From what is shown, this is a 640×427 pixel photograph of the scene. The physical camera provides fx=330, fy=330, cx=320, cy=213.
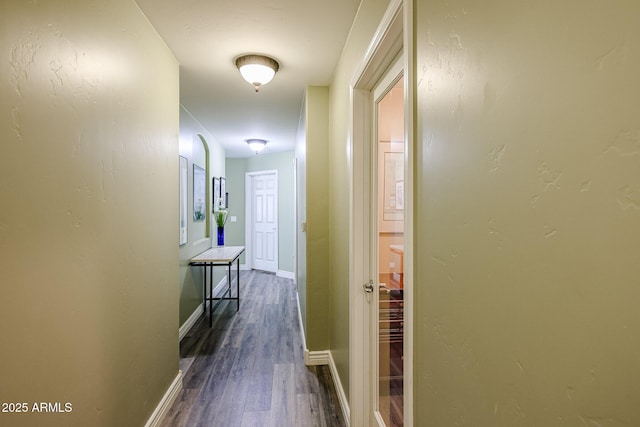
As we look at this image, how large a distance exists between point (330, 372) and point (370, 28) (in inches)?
100

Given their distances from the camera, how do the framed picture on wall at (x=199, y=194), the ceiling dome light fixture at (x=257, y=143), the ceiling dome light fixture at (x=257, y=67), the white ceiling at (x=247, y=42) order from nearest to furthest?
the white ceiling at (x=247, y=42), the ceiling dome light fixture at (x=257, y=67), the framed picture on wall at (x=199, y=194), the ceiling dome light fixture at (x=257, y=143)

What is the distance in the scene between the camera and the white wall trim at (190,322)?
3.54 meters

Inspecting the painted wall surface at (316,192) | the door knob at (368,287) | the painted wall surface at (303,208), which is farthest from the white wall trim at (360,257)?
the painted wall surface at (303,208)

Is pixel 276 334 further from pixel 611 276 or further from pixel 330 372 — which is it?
pixel 611 276

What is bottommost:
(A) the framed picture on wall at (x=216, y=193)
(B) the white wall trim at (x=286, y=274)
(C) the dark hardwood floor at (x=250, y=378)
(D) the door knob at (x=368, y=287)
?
(C) the dark hardwood floor at (x=250, y=378)

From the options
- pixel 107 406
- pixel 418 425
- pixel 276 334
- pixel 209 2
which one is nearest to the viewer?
pixel 418 425

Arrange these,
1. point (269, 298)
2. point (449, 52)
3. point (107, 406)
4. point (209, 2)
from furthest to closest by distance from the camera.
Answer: point (269, 298) < point (209, 2) < point (107, 406) < point (449, 52)

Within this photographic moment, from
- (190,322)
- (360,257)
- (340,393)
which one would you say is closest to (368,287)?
(360,257)

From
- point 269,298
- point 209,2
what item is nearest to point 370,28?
point 209,2

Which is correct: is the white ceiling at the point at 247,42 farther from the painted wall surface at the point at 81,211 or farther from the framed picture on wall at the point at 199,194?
the framed picture on wall at the point at 199,194

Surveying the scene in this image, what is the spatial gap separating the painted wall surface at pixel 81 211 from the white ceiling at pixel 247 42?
0.71 feet

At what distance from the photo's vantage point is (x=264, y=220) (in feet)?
23.0

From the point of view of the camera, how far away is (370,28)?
5.02 feet

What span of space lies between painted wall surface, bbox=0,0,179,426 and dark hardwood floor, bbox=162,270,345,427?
1.25 feet
